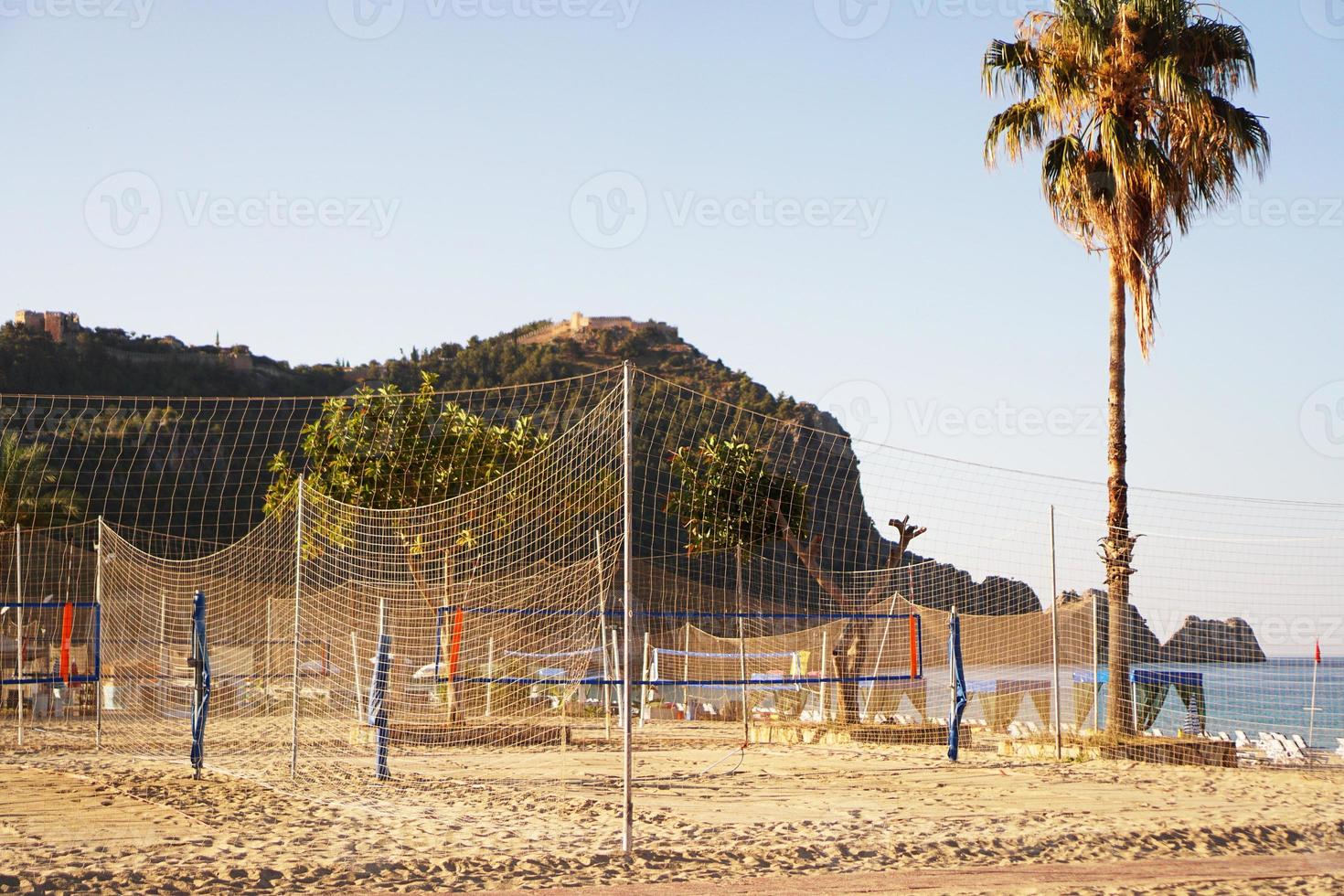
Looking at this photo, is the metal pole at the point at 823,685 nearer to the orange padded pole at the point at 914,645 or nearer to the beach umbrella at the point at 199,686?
the orange padded pole at the point at 914,645

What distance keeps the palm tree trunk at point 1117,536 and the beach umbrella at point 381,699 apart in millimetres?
7030

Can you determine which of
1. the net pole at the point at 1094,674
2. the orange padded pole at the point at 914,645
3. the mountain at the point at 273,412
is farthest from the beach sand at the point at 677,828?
the mountain at the point at 273,412

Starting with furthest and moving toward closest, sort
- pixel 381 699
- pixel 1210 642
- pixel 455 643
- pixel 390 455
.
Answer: pixel 390 455 < pixel 1210 642 < pixel 455 643 < pixel 381 699

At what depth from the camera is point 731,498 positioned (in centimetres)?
2000

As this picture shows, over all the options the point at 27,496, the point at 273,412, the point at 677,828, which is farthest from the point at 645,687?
the point at 273,412

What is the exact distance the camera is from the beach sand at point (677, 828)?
21.5ft

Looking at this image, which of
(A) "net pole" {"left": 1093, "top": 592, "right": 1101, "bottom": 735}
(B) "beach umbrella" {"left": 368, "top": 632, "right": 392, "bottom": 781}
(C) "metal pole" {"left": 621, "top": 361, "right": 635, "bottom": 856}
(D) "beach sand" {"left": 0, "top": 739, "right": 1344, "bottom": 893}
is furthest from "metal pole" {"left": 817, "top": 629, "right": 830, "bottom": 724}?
(C) "metal pole" {"left": 621, "top": 361, "right": 635, "bottom": 856}

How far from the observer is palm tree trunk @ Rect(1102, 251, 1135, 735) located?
12.7 meters

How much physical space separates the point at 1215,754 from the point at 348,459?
1399 cm

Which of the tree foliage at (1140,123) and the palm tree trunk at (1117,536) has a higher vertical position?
the tree foliage at (1140,123)

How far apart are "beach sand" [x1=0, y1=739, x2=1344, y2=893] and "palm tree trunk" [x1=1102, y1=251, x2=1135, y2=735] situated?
0.92m

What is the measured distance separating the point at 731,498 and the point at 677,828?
12002 mm

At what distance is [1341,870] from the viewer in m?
6.79

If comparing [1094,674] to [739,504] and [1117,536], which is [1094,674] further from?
[739,504]
